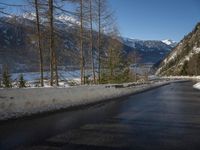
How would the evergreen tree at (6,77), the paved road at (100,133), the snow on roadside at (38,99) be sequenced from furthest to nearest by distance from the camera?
A: the evergreen tree at (6,77) < the snow on roadside at (38,99) < the paved road at (100,133)

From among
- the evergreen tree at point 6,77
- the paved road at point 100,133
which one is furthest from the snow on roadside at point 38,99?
the evergreen tree at point 6,77

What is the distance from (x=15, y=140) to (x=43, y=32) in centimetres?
1521

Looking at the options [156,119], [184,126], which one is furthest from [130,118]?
[184,126]

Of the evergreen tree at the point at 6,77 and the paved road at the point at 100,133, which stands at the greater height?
the evergreen tree at the point at 6,77

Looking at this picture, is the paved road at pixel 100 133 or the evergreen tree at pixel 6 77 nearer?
the paved road at pixel 100 133

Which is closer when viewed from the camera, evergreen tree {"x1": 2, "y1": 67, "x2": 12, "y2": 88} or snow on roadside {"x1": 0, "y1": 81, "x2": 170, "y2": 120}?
snow on roadside {"x1": 0, "y1": 81, "x2": 170, "y2": 120}

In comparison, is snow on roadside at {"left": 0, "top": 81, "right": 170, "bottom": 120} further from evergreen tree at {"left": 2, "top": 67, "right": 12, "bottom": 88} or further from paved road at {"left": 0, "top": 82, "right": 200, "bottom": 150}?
evergreen tree at {"left": 2, "top": 67, "right": 12, "bottom": 88}

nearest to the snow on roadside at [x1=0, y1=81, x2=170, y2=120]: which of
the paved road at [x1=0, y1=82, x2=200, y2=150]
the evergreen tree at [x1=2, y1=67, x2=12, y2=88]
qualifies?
the paved road at [x1=0, y1=82, x2=200, y2=150]

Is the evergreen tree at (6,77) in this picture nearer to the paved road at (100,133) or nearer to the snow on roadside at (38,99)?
the snow on roadside at (38,99)

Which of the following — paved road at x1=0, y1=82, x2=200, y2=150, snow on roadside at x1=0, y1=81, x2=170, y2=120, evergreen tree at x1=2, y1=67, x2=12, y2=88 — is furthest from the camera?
evergreen tree at x1=2, y1=67, x2=12, y2=88

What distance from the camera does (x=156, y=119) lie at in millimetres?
11750

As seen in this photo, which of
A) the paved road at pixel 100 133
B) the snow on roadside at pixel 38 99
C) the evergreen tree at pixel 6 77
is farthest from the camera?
the evergreen tree at pixel 6 77

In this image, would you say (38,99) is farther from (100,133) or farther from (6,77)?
(6,77)

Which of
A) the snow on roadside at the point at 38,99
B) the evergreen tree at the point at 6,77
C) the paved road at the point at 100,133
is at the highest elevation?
the evergreen tree at the point at 6,77
